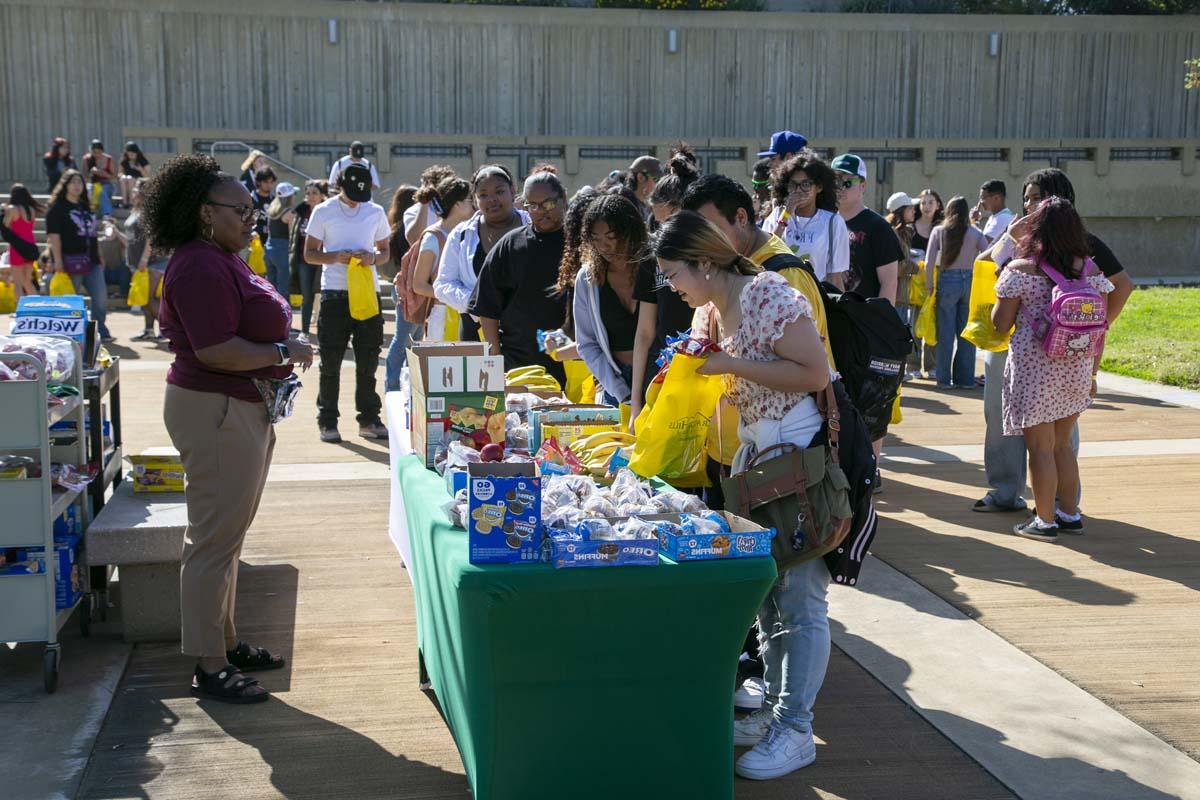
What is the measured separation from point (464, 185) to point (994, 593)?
4315 mm

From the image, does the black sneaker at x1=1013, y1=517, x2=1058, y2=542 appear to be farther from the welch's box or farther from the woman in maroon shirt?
the welch's box

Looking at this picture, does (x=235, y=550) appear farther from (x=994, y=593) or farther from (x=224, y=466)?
(x=994, y=593)

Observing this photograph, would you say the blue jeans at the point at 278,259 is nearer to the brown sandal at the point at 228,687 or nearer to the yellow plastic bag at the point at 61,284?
the yellow plastic bag at the point at 61,284

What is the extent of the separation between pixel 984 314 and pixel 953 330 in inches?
217

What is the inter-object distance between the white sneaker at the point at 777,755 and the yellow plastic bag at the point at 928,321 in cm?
903

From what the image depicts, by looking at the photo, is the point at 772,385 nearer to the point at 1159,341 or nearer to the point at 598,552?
the point at 598,552

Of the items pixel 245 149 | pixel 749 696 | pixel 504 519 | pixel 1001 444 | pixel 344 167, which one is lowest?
pixel 749 696

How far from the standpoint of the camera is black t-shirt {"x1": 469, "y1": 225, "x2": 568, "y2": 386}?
6.28m

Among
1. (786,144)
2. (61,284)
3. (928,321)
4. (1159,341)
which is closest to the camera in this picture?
(786,144)

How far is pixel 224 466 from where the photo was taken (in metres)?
4.46

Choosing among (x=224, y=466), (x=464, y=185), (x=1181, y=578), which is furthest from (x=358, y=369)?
(x=1181, y=578)

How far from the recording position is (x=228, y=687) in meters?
4.61

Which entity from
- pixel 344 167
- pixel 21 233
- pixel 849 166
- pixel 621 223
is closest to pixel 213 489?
pixel 621 223

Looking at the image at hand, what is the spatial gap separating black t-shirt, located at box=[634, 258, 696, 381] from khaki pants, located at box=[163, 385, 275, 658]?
5.11 feet
